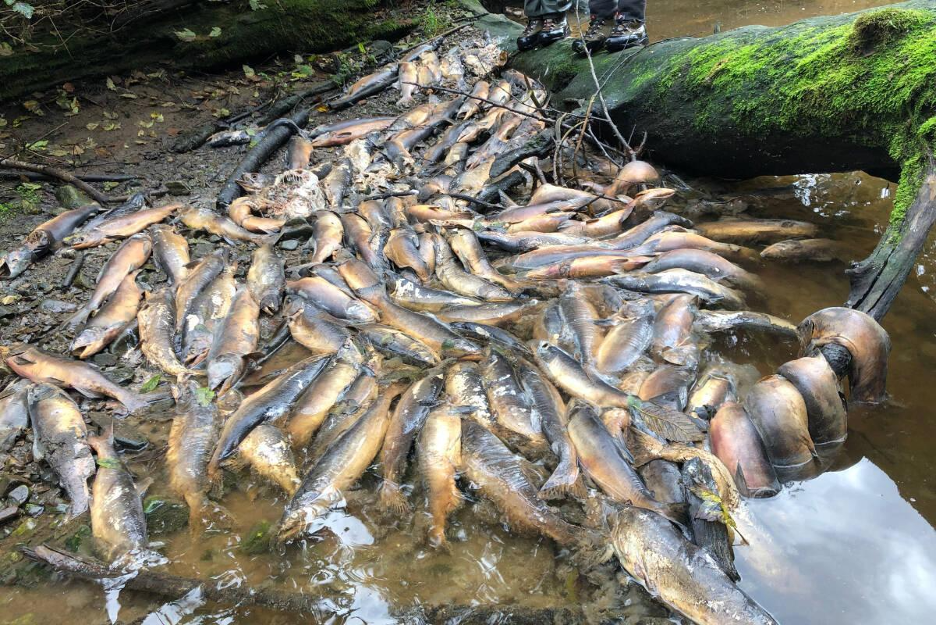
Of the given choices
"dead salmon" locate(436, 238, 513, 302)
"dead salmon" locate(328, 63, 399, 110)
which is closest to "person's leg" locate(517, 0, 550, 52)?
"dead salmon" locate(328, 63, 399, 110)

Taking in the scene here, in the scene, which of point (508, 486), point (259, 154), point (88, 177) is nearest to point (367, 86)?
point (259, 154)

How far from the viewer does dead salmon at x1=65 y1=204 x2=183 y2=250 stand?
5.03 meters

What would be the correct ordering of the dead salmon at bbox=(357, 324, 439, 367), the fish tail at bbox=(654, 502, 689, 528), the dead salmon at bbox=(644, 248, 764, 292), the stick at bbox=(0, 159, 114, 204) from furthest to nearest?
the stick at bbox=(0, 159, 114, 204)
the dead salmon at bbox=(644, 248, 764, 292)
the dead salmon at bbox=(357, 324, 439, 367)
the fish tail at bbox=(654, 502, 689, 528)

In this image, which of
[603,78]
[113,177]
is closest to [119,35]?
[113,177]

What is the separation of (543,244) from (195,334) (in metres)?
2.79

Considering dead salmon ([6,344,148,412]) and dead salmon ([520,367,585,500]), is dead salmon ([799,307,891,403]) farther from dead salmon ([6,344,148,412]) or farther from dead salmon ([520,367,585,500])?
dead salmon ([6,344,148,412])

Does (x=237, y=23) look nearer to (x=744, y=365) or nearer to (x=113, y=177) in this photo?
(x=113, y=177)

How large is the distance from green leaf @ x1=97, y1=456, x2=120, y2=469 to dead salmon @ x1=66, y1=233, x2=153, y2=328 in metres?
1.66

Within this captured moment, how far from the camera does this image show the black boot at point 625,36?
6707mm

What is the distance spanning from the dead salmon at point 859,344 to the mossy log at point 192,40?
794 centimetres

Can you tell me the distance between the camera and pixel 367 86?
8.09 m

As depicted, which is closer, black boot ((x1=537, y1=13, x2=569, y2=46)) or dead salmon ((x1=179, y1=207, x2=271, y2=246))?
dead salmon ((x1=179, y1=207, x2=271, y2=246))

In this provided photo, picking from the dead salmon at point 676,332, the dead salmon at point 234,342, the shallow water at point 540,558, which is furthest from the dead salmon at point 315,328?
the dead salmon at point 676,332

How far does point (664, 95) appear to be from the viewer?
5434 mm
